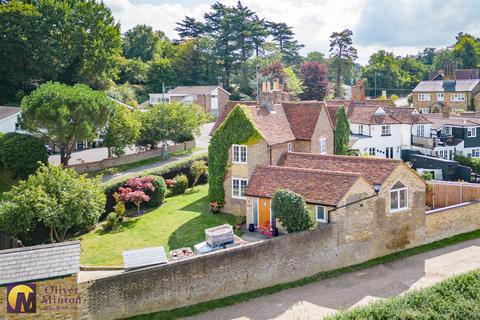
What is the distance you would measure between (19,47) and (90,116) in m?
31.9

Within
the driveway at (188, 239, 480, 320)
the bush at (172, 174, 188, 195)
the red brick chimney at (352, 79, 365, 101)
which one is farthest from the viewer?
the red brick chimney at (352, 79, 365, 101)

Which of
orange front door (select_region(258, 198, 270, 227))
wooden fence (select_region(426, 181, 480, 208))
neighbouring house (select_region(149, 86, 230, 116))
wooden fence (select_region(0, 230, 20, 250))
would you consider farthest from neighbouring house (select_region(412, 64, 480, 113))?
wooden fence (select_region(0, 230, 20, 250))

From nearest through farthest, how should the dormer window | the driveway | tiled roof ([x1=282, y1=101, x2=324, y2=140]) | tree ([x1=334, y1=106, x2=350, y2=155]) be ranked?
the driveway < the dormer window < tiled roof ([x1=282, y1=101, x2=324, y2=140]) < tree ([x1=334, y1=106, x2=350, y2=155])

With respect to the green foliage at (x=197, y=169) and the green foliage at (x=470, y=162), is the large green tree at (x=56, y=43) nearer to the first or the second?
the green foliage at (x=197, y=169)

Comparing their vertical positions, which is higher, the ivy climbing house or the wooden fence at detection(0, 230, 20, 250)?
the ivy climbing house

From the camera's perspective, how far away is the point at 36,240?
28047mm

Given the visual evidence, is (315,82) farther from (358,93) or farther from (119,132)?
(119,132)

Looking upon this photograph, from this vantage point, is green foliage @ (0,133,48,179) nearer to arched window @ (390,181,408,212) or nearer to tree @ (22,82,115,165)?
tree @ (22,82,115,165)

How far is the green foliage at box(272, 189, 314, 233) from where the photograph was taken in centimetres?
2373

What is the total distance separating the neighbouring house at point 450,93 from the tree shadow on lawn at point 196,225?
61.2 meters

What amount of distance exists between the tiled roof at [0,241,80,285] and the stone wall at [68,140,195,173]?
79.3 feet

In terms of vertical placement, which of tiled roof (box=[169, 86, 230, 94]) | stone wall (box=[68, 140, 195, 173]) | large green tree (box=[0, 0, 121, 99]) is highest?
large green tree (box=[0, 0, 121, 99])

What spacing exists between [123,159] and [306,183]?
24811mm

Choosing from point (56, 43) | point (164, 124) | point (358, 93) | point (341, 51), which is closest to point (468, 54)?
point (341, 51)
